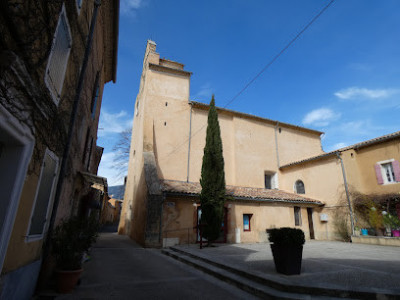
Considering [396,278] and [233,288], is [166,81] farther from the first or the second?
[396,278]

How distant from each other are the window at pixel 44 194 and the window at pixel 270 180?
683 inches

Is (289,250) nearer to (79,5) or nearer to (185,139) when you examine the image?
(79,5)

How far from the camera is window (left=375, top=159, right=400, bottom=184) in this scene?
12.8 metres

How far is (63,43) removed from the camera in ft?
15.2

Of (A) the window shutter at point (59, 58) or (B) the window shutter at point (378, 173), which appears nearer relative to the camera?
(A) the window shutter at point (59, 58)

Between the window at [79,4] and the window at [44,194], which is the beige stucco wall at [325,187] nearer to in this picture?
the window at [44,194]

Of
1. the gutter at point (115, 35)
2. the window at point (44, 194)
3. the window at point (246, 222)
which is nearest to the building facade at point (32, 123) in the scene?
the window at point (44, 194)

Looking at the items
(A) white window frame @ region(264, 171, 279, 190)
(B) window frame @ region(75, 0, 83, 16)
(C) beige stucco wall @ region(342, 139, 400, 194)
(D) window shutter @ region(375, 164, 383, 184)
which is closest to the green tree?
(B) window frame @ region(75, 0, 83, 16)

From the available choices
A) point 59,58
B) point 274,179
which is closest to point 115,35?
point 59,58

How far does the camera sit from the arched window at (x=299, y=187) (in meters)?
18.1

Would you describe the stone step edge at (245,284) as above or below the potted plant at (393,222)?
below

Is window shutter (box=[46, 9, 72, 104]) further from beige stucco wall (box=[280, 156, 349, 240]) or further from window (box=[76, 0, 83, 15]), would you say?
beige stucco wall (box=[280, 156, 349, 240])

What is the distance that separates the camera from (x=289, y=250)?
5.29 meters

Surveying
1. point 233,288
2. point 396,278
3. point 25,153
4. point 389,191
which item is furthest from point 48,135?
point 389,191
